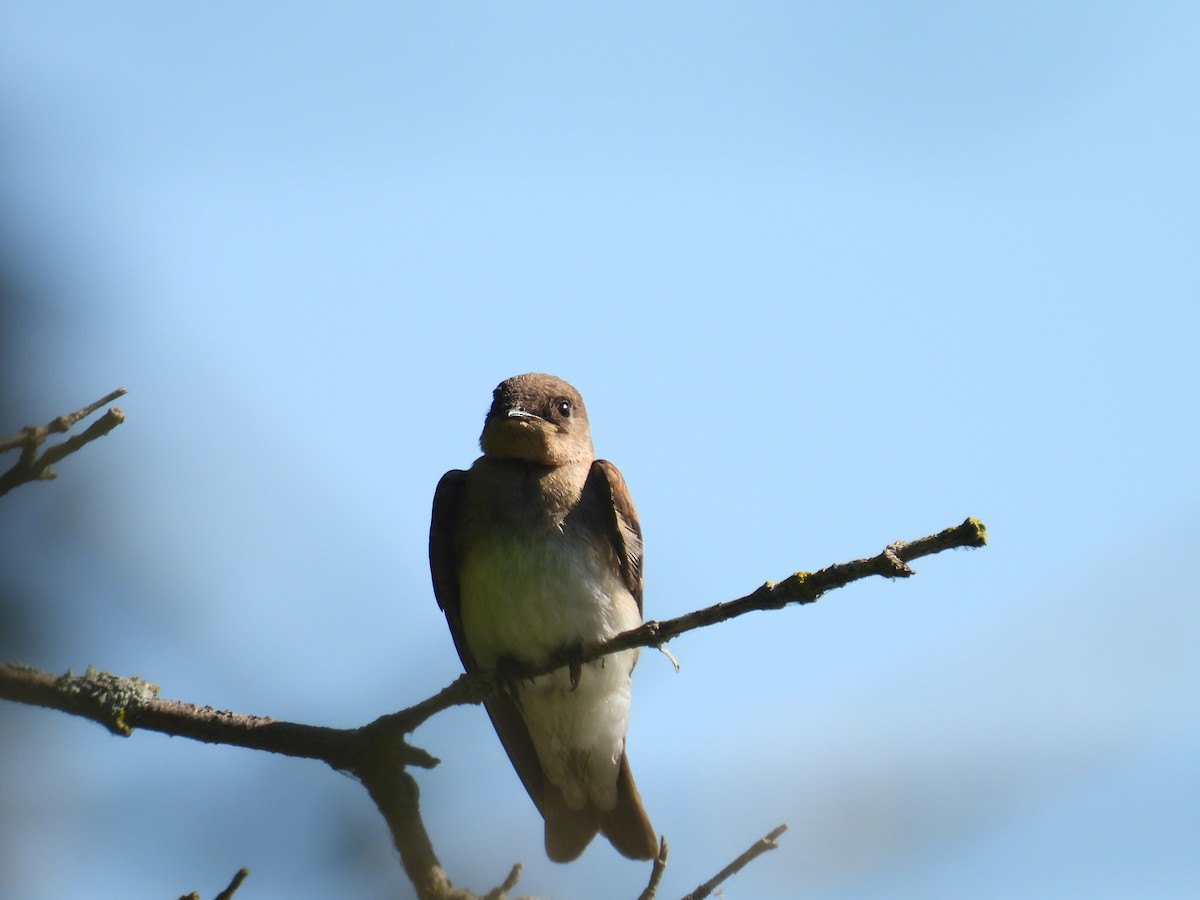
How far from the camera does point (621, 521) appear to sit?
6.74m

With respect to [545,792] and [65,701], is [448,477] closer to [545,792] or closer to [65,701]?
[545,792]

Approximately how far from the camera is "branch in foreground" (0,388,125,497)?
328 cm

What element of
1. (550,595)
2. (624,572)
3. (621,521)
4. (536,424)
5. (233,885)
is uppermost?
(536,424)

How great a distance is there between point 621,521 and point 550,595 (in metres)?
0.64

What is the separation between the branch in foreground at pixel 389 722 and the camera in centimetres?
382

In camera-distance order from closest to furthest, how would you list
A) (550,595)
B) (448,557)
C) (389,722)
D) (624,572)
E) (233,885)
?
(233,885), (389,722), (550,595), (624,572), (448,557)

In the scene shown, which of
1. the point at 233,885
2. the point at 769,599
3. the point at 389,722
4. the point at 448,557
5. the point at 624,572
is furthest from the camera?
the point at 448,557

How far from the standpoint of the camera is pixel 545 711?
277 inches

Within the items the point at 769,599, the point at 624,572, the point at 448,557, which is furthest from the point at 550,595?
the point at 769,599

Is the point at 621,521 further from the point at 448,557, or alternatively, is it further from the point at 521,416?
the point at 448,557

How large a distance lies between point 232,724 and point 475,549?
2414mm

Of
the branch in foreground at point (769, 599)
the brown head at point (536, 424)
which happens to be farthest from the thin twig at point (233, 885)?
the brown head at point (536, 424)

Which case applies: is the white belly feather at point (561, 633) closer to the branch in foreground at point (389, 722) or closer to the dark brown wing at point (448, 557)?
the dark brown wing at point (448, 557)

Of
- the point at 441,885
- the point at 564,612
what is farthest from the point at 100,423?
the point at 564,612
